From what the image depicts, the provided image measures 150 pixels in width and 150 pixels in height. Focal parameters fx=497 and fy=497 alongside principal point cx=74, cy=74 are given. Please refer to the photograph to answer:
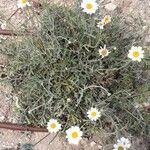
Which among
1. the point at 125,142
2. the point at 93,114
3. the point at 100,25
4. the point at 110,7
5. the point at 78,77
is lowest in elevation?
the point at 125,142

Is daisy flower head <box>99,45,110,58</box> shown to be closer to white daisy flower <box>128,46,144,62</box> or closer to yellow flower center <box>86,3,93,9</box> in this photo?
white daisy flower <box>128,46,144,62</box>

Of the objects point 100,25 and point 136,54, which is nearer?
point 136,54

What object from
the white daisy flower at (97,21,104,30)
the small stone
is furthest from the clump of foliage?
the small stone

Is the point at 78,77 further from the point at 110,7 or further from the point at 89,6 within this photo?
the point at 110,7

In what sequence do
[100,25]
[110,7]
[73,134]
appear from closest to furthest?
[73,134] → [100,25] → [110,7]

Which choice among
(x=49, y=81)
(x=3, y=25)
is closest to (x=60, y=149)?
(x=49, y=81)

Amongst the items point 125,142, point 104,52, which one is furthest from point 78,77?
point 125,142

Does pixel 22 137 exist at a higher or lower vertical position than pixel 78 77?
lower

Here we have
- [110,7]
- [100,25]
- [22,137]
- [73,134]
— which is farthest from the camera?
[110,7]
